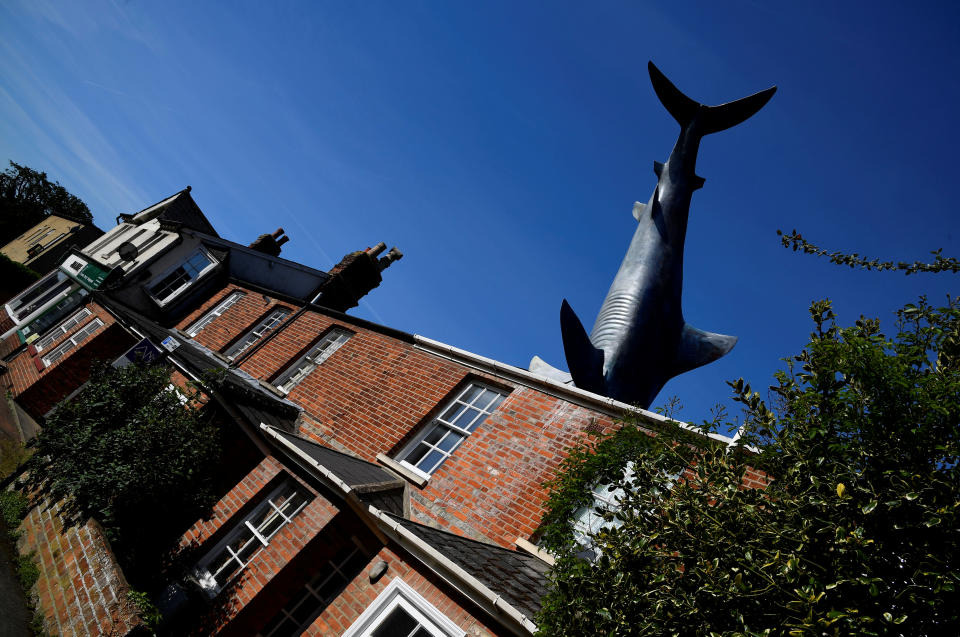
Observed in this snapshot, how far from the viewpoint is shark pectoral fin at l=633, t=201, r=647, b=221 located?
50.1 ft

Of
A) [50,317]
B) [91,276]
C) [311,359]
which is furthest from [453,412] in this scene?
[50,317]

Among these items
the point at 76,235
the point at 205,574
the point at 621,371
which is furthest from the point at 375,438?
the point at 76,235

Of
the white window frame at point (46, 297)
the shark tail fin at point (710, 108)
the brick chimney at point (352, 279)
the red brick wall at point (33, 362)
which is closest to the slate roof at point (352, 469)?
the brick chimney at point (352, 279)

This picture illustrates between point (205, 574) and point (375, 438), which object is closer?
point (205, 574)

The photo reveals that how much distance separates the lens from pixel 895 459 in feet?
10.6

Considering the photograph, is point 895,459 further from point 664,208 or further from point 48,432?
point 664,208

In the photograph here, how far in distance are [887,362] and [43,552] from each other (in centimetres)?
1086

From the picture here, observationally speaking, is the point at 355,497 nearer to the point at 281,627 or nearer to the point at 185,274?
the point at 281,627

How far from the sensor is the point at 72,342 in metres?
16.6

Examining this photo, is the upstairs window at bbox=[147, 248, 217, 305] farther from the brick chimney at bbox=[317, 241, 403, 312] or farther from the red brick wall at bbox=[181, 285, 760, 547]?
the red brick wall at bbox=[181, 285, 760, 547]

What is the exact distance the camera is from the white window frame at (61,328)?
17.6 metres

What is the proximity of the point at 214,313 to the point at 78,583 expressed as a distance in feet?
40.2

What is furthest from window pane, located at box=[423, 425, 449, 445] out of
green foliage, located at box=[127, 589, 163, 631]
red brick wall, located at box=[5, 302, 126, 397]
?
red brick wall, located at box=[5, 302, 126, 397]

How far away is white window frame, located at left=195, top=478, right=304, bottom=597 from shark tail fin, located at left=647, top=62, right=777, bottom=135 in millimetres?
14050
